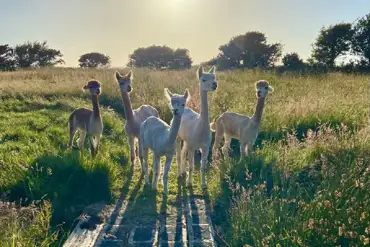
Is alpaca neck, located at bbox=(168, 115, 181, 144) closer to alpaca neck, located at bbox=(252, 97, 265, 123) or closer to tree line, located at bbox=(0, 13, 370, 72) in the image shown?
alpaca neck, located at bbox=(252, 97, 265, 123)

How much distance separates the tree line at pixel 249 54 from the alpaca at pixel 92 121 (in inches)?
876

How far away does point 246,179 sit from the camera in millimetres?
4875

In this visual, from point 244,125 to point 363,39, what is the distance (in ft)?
106

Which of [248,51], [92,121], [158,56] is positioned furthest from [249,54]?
[92,121]

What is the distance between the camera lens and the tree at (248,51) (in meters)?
51.8

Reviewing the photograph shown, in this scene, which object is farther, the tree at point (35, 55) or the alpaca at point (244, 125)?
the tree at point (35, 55)

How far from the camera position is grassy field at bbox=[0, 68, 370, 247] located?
14.6 feet

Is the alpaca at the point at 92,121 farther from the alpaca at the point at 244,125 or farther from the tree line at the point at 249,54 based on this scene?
the tree line at the point at 249,54

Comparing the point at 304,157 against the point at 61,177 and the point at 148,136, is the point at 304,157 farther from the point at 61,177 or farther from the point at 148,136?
the point at 61,177

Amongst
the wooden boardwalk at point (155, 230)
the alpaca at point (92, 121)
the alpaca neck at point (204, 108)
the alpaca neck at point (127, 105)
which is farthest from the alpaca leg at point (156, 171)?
the alpaca at point (92, 121)

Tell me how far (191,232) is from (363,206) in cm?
213

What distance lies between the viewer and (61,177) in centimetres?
684

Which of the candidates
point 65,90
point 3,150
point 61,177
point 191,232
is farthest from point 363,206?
point 65,90

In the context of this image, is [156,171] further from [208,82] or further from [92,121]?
[92,121]
